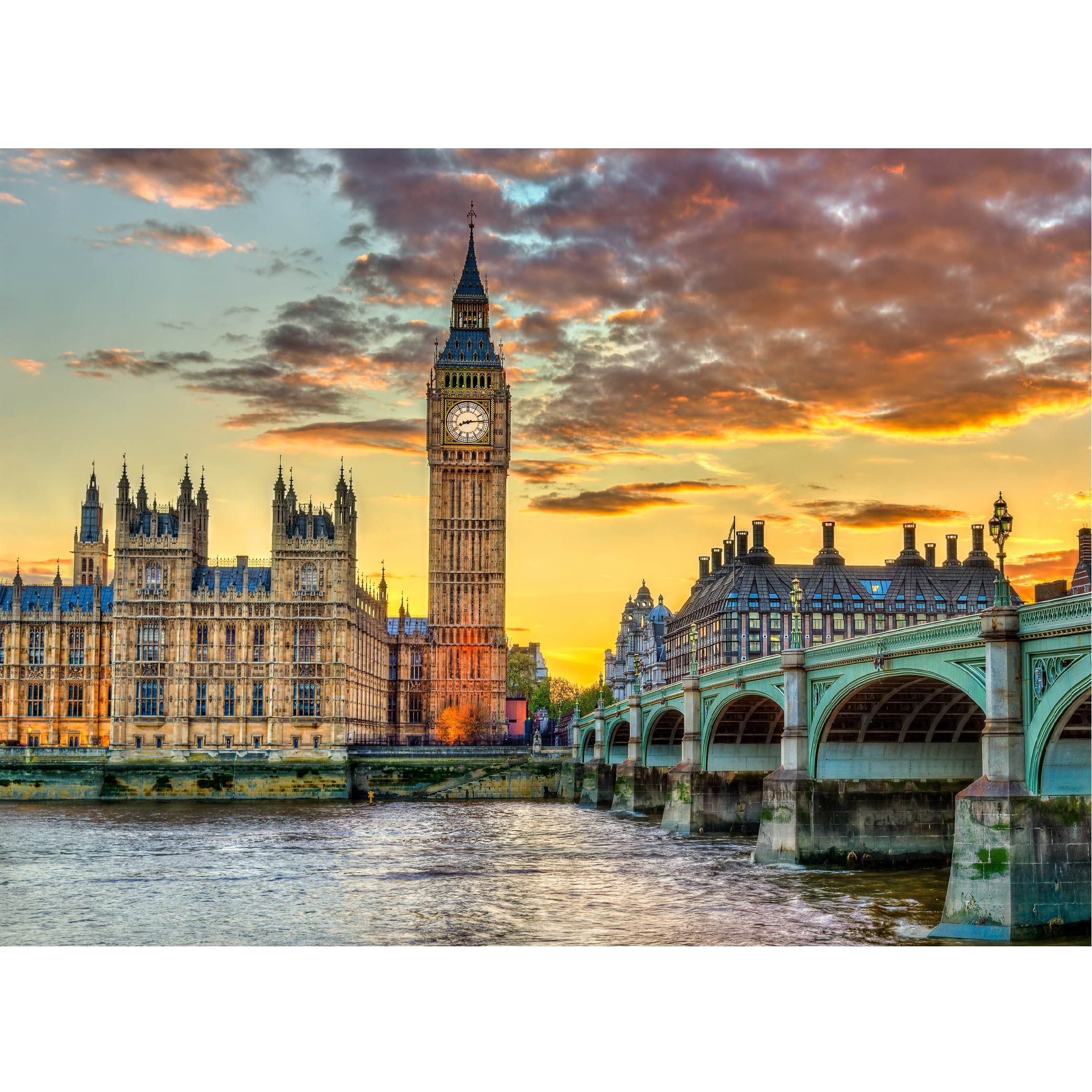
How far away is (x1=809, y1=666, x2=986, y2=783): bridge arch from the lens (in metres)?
43.5

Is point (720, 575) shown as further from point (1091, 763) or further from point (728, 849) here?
point (1091, 763)

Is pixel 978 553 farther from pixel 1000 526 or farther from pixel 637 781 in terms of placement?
pixel 1000 526

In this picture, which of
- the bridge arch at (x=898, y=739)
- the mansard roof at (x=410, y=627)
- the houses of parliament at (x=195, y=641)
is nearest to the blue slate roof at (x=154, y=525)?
the houses of parliament at (x=195, y=641)

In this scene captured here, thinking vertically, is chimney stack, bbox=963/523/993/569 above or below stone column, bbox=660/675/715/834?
above

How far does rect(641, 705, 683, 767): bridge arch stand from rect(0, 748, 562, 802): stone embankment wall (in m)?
18.2

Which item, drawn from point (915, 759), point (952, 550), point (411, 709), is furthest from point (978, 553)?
point (915, 759)

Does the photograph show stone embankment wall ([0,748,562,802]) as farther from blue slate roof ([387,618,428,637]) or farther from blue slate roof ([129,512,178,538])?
blue slate roof ([387,618,428,637])

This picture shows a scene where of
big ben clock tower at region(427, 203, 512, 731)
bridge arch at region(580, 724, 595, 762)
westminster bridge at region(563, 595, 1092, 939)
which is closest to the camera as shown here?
westminster bridge at region(563, 595, 1092, 939)

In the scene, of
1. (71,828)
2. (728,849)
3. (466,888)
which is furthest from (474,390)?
(466,888)

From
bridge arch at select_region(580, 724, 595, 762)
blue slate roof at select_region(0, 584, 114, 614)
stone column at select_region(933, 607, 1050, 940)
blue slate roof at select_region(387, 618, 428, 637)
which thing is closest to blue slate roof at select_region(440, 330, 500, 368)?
blue slate roof at select_region(387, 618, 428, 637)

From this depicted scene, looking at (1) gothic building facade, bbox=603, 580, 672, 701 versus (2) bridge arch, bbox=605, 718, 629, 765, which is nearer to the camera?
(2) bridge arch, bbox=605, 718, 629, 765

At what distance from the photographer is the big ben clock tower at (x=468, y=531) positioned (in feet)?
460

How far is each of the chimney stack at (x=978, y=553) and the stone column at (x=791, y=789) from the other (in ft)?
328
